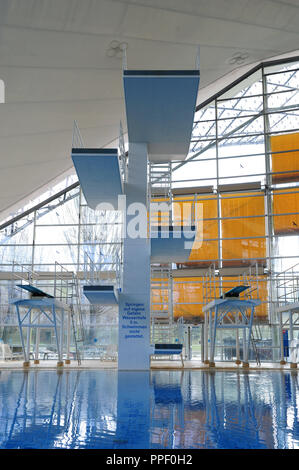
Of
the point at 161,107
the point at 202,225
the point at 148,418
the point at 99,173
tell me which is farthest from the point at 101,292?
the point at 202,225

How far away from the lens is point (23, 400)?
4016 millimetres

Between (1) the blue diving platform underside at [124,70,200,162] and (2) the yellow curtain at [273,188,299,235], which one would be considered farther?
(2) the yellow curtain at [273,188,299,235]

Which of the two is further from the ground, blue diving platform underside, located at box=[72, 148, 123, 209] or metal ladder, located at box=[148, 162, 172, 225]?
metal ladder, located at box=[148, 162, 172, 225]

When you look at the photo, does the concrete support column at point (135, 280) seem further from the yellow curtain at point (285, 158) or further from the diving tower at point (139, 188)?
the yellow curtain at point (285, 158)

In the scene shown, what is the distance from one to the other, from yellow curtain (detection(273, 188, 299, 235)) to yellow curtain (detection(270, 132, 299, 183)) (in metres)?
0.52

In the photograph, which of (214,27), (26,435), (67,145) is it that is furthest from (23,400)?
(67,145)

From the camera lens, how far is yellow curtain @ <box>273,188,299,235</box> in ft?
47.0

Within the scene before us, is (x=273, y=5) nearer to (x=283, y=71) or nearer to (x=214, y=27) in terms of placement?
(x=214, y=27)

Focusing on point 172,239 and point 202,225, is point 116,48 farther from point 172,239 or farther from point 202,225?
point 202,225

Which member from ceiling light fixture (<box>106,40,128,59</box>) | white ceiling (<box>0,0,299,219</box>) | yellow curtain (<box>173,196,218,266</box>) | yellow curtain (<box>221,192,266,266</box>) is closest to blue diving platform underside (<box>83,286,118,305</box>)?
white ceiling (<box>0,0,299,219</box>)

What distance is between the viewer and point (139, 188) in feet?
27.6

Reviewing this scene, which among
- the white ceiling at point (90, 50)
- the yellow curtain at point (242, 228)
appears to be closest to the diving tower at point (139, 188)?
the white ceiling at point (90, 50)

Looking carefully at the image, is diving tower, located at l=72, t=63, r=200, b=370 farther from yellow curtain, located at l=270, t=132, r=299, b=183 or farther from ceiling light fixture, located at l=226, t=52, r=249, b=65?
yellow curtain, located at l=270, t=132, r=299, b=183
